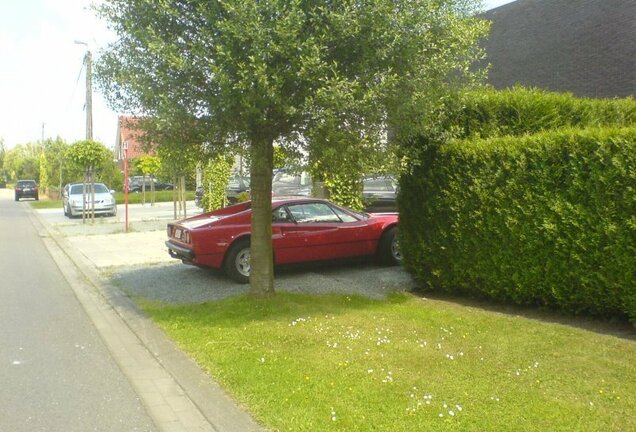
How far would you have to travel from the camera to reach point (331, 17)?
6.18 meters

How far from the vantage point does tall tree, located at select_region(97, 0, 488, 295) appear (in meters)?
6.16

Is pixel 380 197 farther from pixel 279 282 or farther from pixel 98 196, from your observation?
pixel 98 196

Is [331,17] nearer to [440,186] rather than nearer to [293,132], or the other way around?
[293,132]

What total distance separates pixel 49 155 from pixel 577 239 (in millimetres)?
50844

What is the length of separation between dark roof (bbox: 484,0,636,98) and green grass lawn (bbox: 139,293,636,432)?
29.4 feet

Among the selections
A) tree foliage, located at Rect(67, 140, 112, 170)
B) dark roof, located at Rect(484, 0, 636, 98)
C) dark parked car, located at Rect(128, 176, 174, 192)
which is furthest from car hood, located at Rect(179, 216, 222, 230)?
dark parked car, located at Rect(128, 176, 174, 192)

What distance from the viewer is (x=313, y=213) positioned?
1046cm

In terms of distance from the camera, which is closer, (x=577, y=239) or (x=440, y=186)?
(x=577, y=239)

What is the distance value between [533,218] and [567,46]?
9.67 m

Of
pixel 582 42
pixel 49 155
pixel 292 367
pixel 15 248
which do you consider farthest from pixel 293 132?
pixel 49 155

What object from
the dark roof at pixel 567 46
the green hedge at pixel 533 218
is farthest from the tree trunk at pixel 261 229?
the dark roof at pixel 567 46

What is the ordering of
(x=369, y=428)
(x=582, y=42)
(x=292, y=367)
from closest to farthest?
(x=369, y=428), (x=292, y=367), (x=582, y=42)

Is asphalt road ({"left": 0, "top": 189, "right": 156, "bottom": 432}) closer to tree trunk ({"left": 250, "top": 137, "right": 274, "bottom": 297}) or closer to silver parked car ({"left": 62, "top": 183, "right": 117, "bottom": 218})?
tree trunk ({"left": 250, "top": 137, "right": 274, "bottom": 297})

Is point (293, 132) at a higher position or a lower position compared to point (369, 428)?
higher
